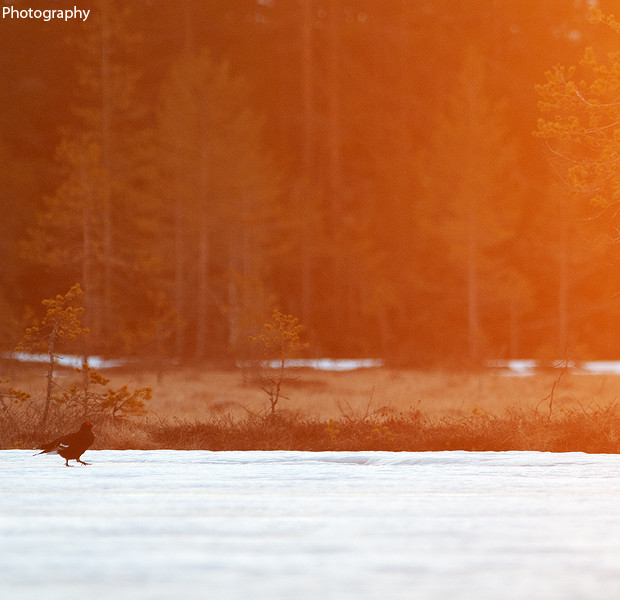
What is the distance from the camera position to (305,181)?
104 feet

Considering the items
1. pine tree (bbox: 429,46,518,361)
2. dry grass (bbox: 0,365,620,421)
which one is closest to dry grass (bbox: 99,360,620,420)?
dry grass (bbox: 0,365,620,421)

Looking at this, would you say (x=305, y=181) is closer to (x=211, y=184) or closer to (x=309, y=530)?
(x=211, y=184)

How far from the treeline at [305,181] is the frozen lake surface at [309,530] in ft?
58.6

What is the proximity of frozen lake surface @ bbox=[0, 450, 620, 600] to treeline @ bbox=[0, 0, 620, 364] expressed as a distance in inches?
703

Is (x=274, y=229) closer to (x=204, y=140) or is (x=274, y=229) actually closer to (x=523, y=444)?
(x=204, y=140)

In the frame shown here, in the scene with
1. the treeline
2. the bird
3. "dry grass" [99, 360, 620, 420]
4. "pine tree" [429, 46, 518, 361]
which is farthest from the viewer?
"pine tree" [429, 46, 518, 361]

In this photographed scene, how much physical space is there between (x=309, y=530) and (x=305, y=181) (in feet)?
90.7

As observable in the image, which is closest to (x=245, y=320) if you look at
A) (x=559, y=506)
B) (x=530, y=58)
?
(x=530, y=58)

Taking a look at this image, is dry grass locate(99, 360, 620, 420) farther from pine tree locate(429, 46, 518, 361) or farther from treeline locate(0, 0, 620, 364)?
pine tree locate(429, 46, 518, 361)

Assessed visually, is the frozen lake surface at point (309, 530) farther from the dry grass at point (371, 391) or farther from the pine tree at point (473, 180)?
the pine tree at point (473, 180)

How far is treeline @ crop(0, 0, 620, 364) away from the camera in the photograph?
94.9 ft

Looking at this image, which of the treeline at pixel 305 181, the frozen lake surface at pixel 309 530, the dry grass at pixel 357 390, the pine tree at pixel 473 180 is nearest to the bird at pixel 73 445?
the frozen lake surface at pixel 309 530

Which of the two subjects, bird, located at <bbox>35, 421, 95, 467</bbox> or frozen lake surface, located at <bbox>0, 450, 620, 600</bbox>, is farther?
bird, located at <bbox>35, 421, 95, 467</bbox>

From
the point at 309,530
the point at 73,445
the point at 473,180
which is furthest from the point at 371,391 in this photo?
the point at 309,530
